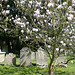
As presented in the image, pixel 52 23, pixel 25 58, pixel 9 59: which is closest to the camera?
pixel 52 23

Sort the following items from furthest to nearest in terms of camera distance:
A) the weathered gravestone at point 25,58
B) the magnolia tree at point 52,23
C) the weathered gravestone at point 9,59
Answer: the weathered gravestone at point 9,59 < the weathered gravestone at point 25,58 < the magnolia tree at point 52,23

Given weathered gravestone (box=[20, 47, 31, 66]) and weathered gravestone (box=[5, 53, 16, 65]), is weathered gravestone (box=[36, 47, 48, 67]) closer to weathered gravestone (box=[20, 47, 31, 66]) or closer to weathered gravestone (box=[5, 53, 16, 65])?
weathered gravestone (box=[20, 47, 31, 66])

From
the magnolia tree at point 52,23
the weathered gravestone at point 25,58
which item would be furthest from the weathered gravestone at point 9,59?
the magnolia tree at point 52,23

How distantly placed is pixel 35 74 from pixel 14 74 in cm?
86

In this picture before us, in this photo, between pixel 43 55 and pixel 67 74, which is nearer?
pixel 67 74

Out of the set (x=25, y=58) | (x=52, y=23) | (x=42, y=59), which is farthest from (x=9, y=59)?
(x=52, y=23)

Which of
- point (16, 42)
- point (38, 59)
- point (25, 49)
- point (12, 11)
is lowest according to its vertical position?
point (38, 59)

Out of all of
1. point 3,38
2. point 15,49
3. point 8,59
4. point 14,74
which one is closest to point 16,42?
point 3,38

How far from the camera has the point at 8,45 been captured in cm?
2012

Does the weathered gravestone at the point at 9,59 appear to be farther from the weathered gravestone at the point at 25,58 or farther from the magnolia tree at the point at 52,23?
the magnolia tree at the point at 52,23

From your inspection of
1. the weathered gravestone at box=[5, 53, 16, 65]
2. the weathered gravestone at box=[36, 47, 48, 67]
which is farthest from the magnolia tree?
the weathered gravestone at box=[5, 53, 16, 65]

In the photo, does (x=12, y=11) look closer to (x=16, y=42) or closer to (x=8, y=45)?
(x=16, y=42)

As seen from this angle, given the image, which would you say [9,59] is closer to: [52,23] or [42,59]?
[42,59]

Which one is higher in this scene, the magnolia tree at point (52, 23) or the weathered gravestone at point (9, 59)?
the magnolia tree at point (52, 23)
